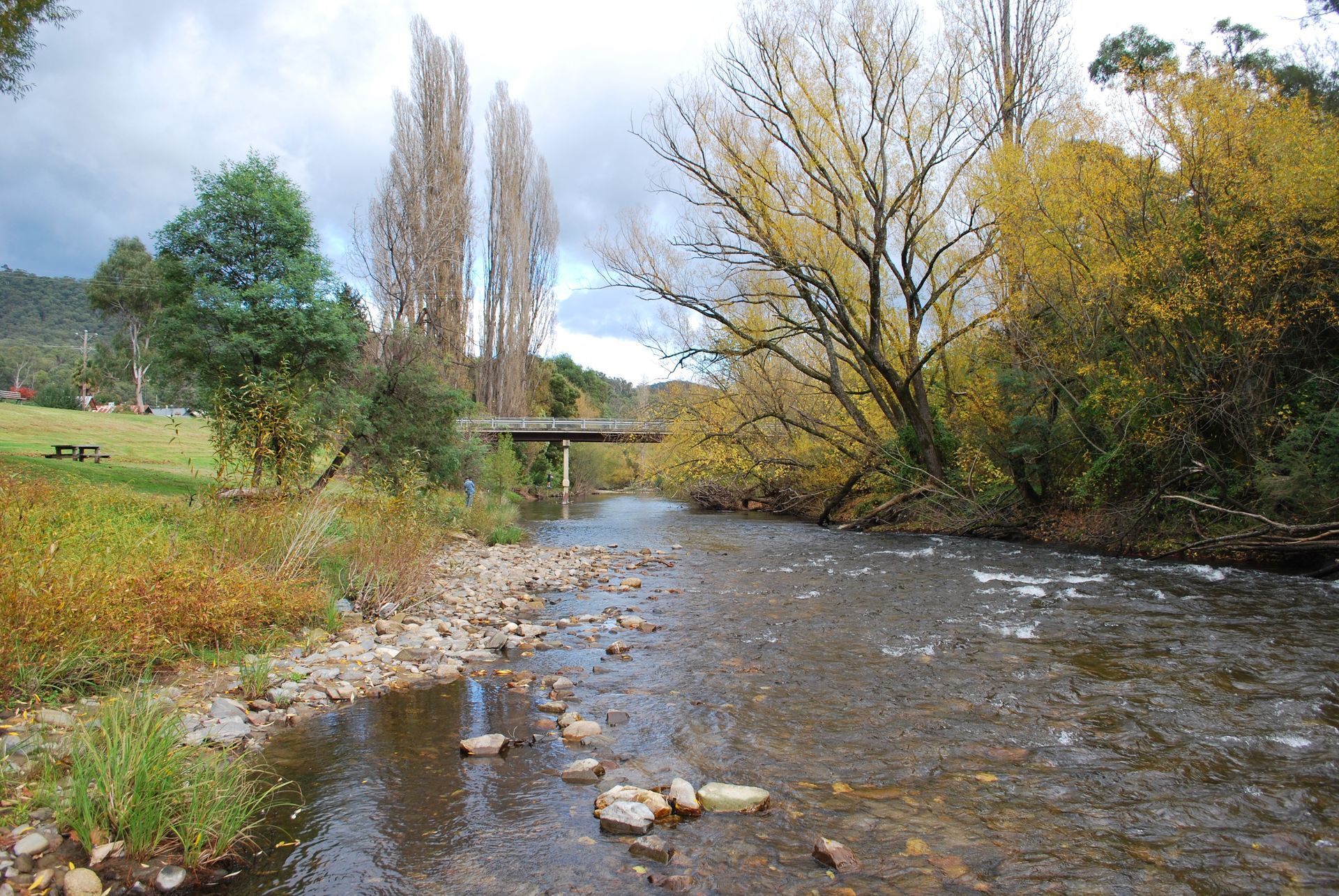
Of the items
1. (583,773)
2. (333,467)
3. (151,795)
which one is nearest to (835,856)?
(583,773)

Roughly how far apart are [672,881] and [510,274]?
1535 inches

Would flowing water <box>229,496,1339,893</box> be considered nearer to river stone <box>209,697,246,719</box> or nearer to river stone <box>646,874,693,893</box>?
river stone <box>646,874,693,893</box>

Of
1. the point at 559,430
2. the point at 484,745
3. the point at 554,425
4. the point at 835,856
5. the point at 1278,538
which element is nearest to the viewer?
the point at 835,856

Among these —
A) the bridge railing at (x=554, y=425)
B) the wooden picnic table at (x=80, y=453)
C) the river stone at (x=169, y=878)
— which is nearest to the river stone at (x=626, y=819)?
the river stone at (x=169, y=878)

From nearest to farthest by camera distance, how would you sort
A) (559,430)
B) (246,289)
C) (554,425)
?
1. (246,289)
2. (559,430)
3. (554,425)

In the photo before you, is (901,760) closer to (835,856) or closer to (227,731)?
(835,856)

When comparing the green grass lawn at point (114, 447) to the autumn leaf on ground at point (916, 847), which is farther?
the green grass lawn at point (114, 447)

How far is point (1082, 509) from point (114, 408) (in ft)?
206

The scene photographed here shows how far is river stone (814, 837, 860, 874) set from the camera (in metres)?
3.34

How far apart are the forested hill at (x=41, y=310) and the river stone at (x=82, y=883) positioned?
125 meters

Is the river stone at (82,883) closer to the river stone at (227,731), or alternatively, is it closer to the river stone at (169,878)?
the river stone at (169,878)

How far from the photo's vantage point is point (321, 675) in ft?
19.9

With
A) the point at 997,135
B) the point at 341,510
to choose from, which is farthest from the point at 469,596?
the point at 997,135

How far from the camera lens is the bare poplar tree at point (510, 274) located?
38938 mm
